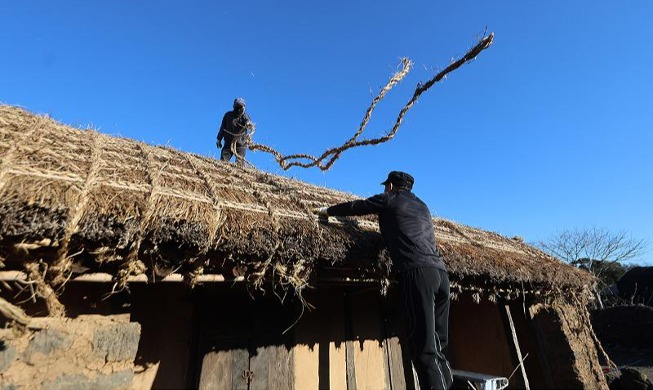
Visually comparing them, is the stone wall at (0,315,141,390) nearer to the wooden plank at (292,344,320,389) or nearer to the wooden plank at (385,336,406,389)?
the wooden plank at (292,344,320,389)

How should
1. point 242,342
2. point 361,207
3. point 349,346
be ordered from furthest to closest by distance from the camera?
point 349,346 → point 242,342 → point 361,207

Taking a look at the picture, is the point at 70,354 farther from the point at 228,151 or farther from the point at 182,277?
the point at 228,151

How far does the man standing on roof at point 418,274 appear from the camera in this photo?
2.59m

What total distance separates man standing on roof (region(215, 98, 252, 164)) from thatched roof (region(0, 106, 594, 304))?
2.75 metres

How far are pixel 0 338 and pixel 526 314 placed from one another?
6.18m

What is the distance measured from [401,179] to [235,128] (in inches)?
159

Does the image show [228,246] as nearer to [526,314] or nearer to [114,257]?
[114,257]

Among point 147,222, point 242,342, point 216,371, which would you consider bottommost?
point 216,371

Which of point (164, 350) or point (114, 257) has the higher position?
point (114, 257)

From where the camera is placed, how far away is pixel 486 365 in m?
5.49

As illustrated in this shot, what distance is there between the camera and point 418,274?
106 inches

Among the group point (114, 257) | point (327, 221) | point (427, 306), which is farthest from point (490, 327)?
point (114, 257)

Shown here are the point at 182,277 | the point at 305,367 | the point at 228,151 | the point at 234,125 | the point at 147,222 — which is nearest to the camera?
the point at 147,222

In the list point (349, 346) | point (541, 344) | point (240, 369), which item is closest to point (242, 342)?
point (240, 369)
